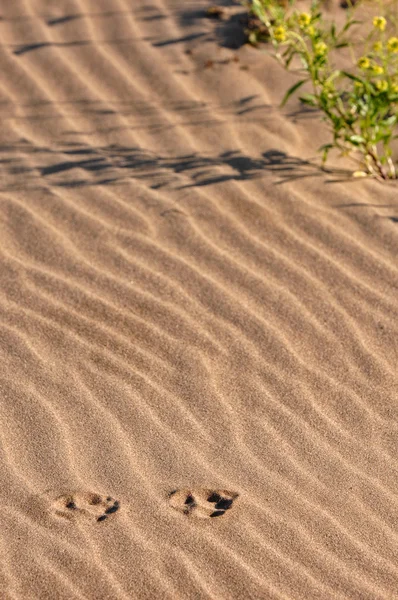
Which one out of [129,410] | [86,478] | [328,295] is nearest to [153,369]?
[129,410]

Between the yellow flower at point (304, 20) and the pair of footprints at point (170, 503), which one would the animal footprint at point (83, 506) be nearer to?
the pair of footprints at point (170, 503)

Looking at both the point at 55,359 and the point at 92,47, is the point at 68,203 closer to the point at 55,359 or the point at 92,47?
the point at 55,359

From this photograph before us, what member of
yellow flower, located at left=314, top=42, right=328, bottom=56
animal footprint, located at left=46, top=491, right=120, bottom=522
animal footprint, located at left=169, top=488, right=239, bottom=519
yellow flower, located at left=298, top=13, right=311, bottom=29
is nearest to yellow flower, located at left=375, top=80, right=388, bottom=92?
yellow flower, located at left=314, top=42, right=328, bottom=56

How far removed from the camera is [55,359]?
3.18m

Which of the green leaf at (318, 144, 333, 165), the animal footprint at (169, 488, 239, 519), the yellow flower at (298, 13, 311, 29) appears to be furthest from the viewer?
the green leaf at (318, 144, 333, 165)

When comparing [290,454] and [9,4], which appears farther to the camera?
[9,4]

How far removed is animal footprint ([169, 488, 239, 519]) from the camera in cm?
266

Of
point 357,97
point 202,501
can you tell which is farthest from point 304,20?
point 202,501

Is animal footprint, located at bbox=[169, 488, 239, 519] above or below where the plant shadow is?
below

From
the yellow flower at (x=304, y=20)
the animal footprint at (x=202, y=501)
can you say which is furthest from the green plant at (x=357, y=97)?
the animal footprint at (x=202, y=501)

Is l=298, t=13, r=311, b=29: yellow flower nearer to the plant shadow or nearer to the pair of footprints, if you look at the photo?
the plant shadow

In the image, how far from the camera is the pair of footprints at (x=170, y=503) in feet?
8.65

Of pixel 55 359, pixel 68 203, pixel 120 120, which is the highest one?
pixel 120 120

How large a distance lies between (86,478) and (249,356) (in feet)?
2.60
